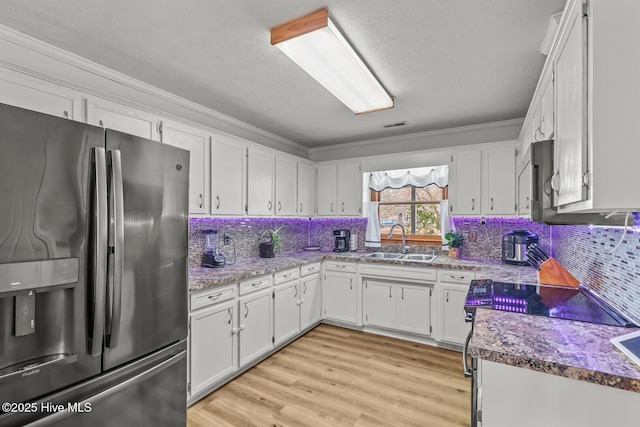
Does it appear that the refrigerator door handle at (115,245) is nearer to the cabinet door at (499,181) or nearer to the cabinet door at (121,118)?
the cabinet door at (121,118)

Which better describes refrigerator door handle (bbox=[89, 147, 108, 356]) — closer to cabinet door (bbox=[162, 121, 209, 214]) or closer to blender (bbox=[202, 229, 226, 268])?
cabinet door (bbox=[162, 121, 209, 214])

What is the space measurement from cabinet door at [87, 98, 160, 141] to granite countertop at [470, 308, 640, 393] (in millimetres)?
2518

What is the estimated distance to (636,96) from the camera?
0.83 m

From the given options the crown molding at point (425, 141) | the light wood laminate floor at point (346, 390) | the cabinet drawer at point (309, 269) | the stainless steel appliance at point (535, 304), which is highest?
the crown molding at point (425, 141)

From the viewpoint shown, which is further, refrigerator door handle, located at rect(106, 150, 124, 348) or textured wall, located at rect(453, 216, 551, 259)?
textured wall, located at rect(453, 216, 551, 259)

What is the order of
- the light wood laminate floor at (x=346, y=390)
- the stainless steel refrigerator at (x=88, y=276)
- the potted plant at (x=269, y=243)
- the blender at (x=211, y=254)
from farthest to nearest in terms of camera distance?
1. the potted plant at (x=269, y=243)
2. the blender at (x=211, y=254)
3. the light wood laminate floor at (x=346, y=390)
4. the stainless steel refrigerator at (x=88, y=276)

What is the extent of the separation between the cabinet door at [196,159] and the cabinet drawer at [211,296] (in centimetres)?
72

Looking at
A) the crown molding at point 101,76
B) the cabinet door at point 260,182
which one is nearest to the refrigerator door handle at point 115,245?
the crown molding at point 101,76

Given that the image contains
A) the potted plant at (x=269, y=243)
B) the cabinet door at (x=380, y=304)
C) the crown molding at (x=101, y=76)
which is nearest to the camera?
the crown molding at (x=101, y=76)

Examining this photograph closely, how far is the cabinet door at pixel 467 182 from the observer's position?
3.38 metres

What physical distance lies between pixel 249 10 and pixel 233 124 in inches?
76.1

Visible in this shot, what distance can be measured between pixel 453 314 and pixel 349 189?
2045 mm

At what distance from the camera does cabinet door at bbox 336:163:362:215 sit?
4.12 m

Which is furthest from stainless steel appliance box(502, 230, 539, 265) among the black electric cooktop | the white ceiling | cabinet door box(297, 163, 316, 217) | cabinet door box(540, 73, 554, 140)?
cabinet door box(297, 163, 316, 217)
